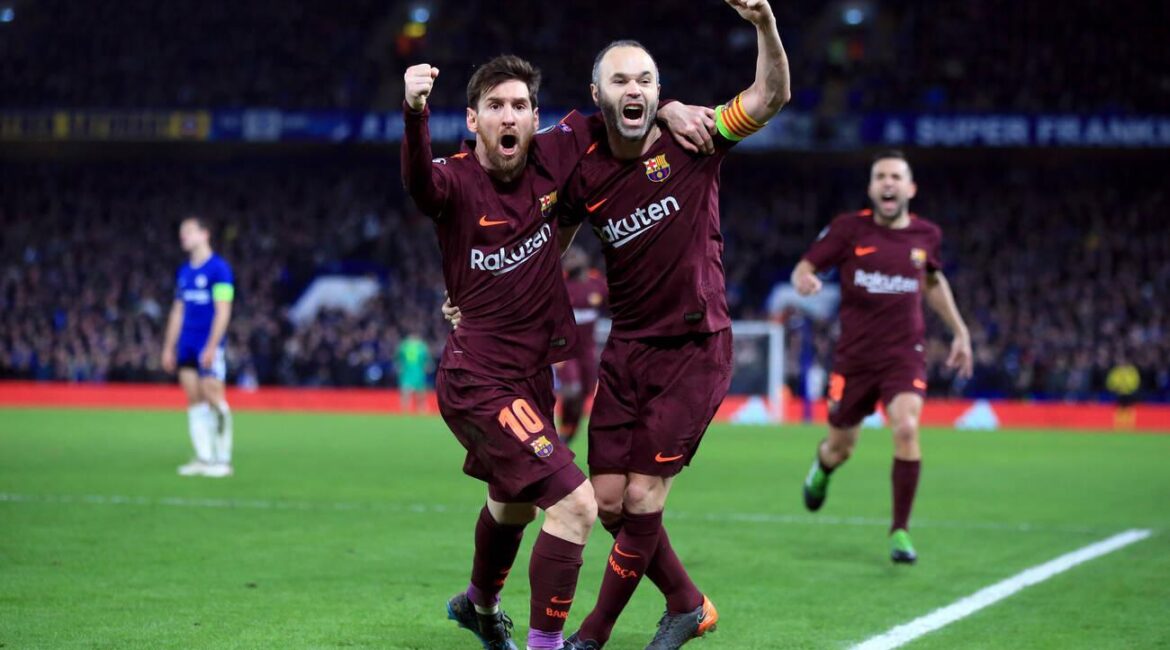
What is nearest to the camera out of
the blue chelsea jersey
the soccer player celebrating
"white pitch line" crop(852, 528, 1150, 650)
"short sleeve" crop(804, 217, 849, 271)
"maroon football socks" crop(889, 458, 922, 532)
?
"white pitch line" crop(852, 528, 1150, 650)

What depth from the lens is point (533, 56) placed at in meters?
38.6

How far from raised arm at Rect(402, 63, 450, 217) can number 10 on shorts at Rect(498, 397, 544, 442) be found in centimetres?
75

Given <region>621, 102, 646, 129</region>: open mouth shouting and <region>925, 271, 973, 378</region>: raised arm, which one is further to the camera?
<region>925, 271, 973, 378</region>: raised arm

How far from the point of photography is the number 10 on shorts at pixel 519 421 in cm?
504

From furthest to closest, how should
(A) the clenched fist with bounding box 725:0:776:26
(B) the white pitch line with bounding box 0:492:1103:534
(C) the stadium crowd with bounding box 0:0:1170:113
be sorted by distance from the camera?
(C) the stadium crowd with bounding box 0:0:1170:113, (B) the white pitch line with bounding box 0:492:1103:534, (A) the clenched fist with bounding box 725:0:776:26

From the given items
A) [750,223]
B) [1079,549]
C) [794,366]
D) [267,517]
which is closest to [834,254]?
[1079,549]

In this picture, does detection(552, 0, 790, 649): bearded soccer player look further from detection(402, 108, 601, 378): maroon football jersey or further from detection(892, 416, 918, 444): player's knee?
detection(892, 416, 918, 444): player's knee

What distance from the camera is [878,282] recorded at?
9133 millimetres

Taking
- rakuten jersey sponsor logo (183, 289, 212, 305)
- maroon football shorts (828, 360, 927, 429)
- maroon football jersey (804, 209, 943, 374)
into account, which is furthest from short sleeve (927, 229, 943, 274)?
rakuten jersey sponsor logo (183, 289, 212, 305)

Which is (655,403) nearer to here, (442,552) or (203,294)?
(442,552)

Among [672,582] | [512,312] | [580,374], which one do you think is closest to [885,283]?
[672,582]

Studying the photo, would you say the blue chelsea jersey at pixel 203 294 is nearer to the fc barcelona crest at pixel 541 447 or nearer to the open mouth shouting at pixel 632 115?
the open mouth shouting at pixel 632 115

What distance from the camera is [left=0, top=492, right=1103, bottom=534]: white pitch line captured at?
33.4 feet

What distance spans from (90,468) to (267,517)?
4.41 m
